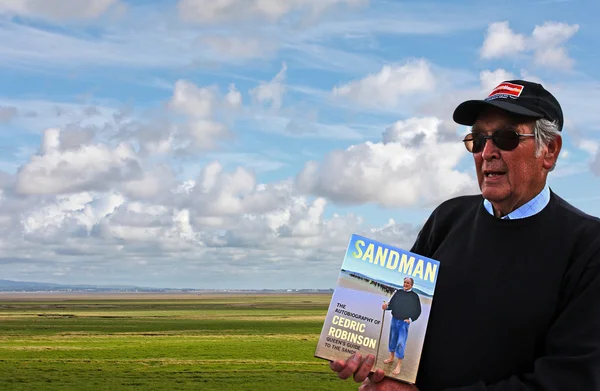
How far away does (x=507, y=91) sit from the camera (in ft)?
9.29

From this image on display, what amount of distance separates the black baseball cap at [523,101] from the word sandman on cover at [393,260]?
601 millimetres

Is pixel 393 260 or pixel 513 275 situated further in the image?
pixel 393 260

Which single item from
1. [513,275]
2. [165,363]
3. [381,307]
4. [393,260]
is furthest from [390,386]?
[165,363]

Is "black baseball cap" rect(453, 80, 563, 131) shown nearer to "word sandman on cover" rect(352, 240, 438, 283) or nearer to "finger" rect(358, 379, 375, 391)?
"word sandman on cover" rect(352, 240, 438, 283)

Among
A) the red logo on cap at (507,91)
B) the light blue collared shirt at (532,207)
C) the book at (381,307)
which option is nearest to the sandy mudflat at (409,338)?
the book at (381,307)

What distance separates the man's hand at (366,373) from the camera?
2.77 meters

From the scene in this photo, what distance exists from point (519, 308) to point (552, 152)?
0.59 meters

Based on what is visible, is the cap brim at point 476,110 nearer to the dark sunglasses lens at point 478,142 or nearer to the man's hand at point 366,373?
the dark sunglasses lens at point 478,142

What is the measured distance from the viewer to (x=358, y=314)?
2844 mm

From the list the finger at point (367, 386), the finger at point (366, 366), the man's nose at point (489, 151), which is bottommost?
the finger at point (367, 386)

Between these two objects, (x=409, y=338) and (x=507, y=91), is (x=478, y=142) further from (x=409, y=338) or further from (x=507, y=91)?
(x=409, y=338)

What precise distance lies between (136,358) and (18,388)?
782cm

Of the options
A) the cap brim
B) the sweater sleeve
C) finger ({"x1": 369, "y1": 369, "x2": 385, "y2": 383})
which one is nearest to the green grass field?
finger ({"x1": 369, "y1": 369, "x2": 385, "y2": 383})

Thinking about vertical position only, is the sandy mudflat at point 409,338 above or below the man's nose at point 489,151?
below
